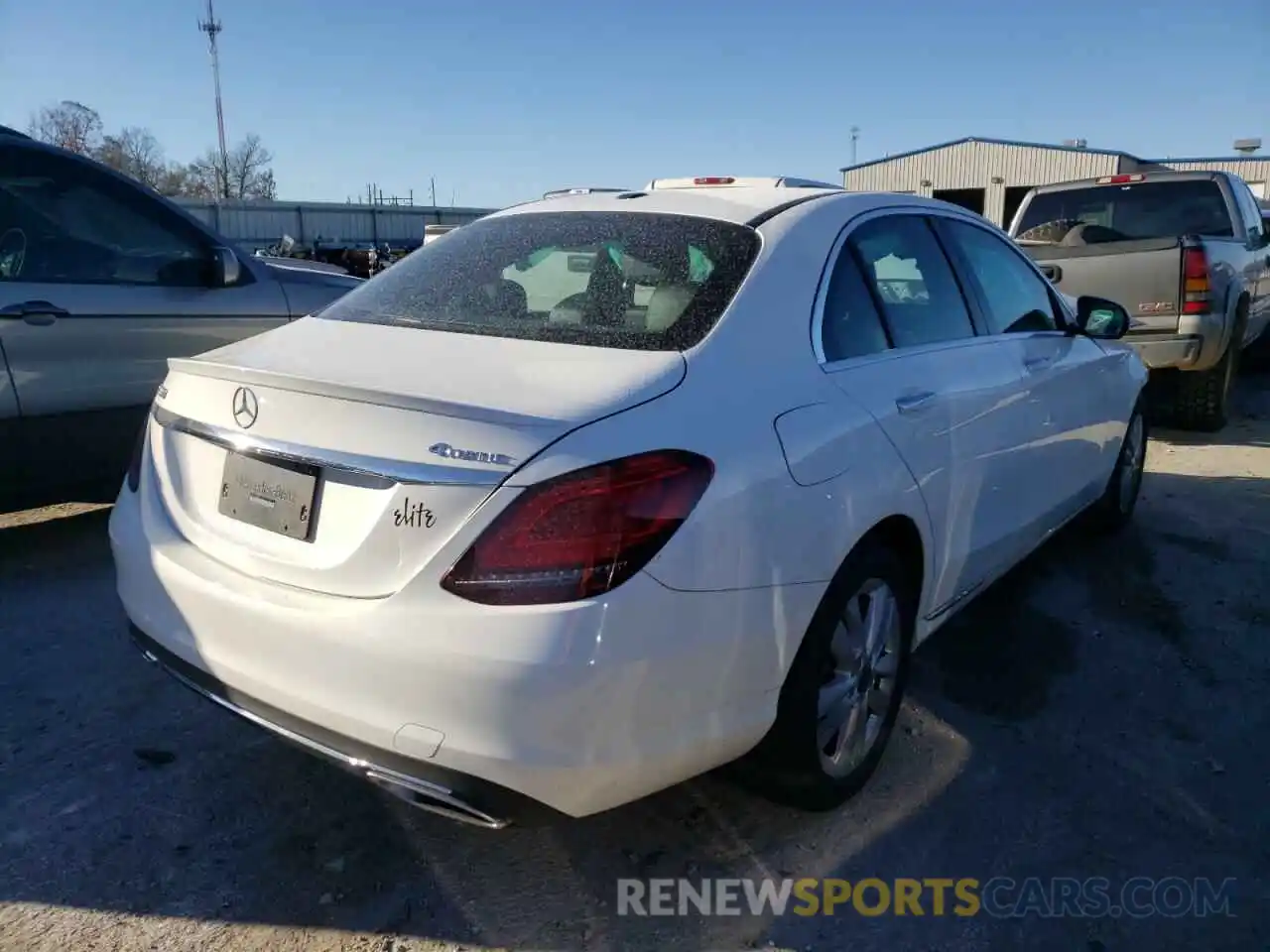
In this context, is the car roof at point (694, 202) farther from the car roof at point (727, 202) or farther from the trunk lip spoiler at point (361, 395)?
the trunk lip spoiler at point (361, 395)

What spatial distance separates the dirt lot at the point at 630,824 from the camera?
2234 millimetres

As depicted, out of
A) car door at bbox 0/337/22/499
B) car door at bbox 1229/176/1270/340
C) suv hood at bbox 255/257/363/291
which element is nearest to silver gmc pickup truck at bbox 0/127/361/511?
car door at bbox 0/337/22/499

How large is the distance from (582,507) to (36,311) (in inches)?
130

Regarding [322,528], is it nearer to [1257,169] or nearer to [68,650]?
[68,650]

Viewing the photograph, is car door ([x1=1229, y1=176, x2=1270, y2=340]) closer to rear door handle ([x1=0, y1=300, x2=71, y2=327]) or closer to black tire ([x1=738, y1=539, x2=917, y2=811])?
black tire ([x1=738, y1=539, x2=917, y2=811])

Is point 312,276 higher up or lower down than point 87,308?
higher up

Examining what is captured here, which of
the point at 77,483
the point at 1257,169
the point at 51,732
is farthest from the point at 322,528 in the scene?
the point at 1257,169

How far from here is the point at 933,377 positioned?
2.91 metres

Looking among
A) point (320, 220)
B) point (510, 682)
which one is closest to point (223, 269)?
point (510, 682)

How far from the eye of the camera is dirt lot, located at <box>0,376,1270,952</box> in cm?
223

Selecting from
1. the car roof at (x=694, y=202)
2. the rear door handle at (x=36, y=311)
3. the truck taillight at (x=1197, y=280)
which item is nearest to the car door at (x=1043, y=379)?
the car roof at (x=694, y=202)

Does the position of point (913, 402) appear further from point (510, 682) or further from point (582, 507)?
point (510, 682)

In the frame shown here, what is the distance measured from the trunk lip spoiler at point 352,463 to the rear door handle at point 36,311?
223 centimetres

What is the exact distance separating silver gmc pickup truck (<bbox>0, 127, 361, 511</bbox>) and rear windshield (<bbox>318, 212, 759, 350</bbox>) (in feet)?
6.24
